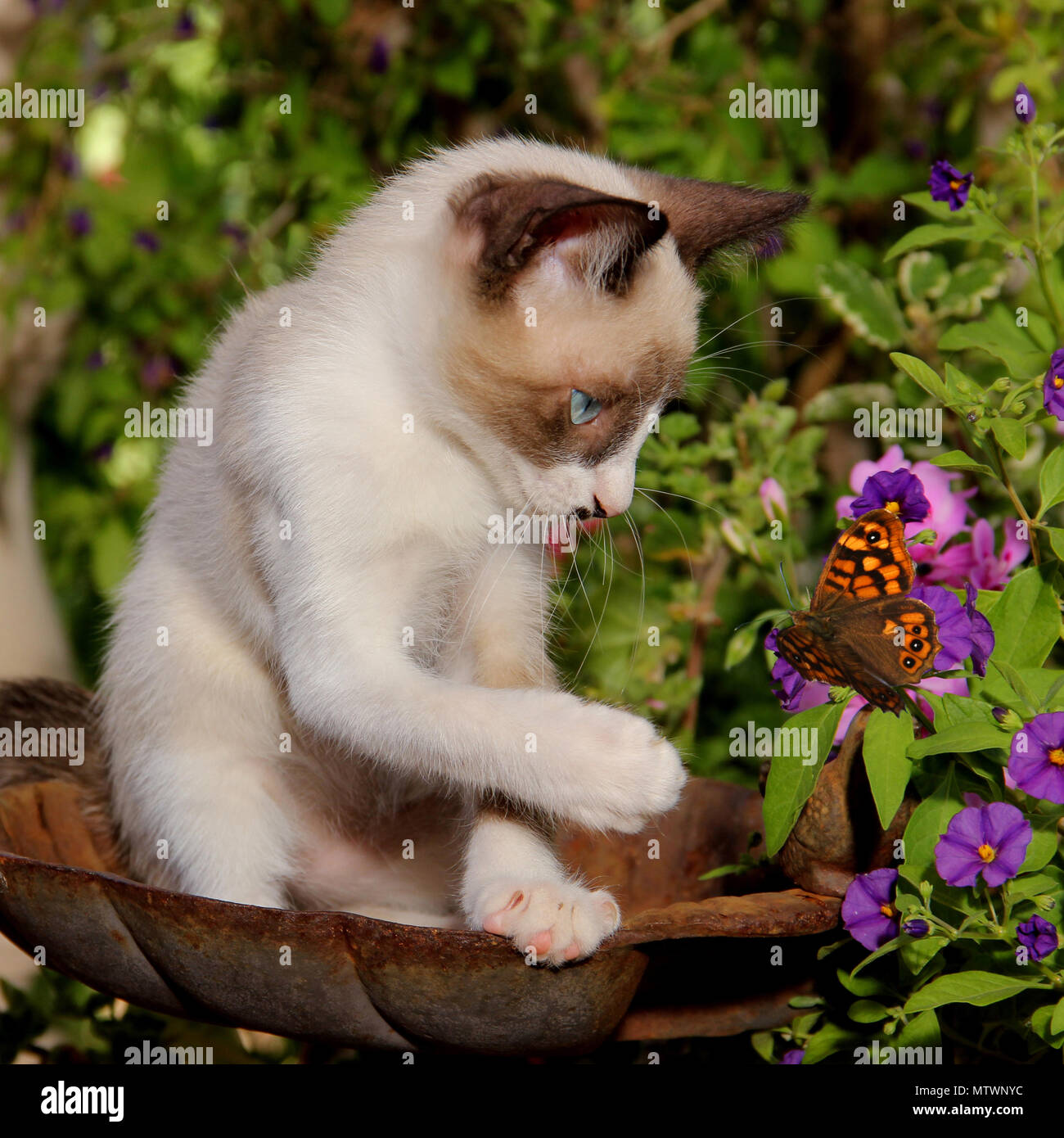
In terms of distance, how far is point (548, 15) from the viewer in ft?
8.08

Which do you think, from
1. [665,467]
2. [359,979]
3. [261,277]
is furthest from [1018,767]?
[261,277]

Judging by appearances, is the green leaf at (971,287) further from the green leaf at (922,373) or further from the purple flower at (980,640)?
the purple flower at (980,640)

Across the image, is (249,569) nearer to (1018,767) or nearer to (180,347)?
(1018,767)

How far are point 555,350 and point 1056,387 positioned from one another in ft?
1.62

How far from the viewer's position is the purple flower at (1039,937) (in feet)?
3.54

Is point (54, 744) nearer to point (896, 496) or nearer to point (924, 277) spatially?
point (896, 496)

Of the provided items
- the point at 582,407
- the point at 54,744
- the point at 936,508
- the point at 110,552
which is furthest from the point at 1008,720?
the point at 110,552

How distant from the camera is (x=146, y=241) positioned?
2.76m

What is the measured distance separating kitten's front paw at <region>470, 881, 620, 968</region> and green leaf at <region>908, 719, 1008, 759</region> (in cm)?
33

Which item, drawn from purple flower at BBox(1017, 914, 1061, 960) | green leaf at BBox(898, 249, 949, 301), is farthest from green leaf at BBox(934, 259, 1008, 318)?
purple flower at BBox(1017, 914, 1061, 960)

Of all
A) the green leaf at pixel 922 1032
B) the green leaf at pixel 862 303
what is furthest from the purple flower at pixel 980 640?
the green leaf at pixel 862 303

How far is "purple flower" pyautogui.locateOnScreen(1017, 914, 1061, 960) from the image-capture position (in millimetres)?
1078

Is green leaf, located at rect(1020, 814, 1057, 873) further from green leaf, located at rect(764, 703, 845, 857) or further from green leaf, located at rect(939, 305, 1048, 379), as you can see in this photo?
green leaf, located at rect(939, 305, 1048, 379)

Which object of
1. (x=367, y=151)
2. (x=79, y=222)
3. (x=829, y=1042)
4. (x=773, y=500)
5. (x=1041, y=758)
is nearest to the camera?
(x=1041, y=758)
